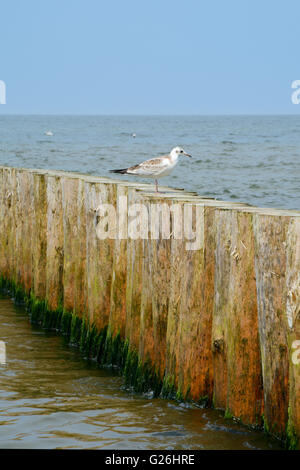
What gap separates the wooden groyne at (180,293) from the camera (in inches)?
221

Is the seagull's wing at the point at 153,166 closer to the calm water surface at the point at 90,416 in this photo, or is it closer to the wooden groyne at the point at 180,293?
the wooden groyne at the point at 180,293

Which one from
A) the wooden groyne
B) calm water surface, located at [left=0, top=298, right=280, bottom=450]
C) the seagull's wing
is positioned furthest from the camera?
the seagull's wing

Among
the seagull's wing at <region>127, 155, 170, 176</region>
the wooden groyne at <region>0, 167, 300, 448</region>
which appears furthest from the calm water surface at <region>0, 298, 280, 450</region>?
the seagull's wing at <region>127, 155, 170, 176</region>

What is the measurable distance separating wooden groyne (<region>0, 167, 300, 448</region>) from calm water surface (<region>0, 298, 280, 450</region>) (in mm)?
167

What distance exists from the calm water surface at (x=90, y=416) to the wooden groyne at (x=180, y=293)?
0.17 m

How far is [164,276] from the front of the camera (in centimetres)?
700

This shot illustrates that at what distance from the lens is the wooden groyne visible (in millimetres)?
5625

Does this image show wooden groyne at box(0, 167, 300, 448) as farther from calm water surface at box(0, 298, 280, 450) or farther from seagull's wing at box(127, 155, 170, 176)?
seagull's wing at box(127, 155, 170, 176)

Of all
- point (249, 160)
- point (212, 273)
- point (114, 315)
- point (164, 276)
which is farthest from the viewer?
point (249, 160)

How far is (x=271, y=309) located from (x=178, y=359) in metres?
1.35

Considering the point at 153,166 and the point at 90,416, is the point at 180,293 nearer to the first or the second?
the point at 90,416

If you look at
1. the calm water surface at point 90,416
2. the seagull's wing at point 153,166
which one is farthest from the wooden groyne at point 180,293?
the seagull's wing at point 153,166
